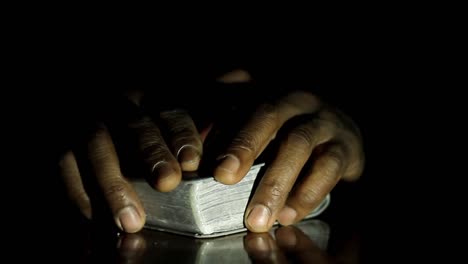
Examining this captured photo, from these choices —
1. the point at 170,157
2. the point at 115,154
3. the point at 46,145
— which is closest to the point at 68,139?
the point at 115,154

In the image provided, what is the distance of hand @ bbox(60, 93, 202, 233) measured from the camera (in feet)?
2.62

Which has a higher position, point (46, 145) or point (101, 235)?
point (101, 235)

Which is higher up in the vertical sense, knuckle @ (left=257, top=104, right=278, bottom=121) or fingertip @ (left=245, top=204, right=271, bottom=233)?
knuckle @ (left=257, top=104, right=278, bottom=121)

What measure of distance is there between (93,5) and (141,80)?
644 mm

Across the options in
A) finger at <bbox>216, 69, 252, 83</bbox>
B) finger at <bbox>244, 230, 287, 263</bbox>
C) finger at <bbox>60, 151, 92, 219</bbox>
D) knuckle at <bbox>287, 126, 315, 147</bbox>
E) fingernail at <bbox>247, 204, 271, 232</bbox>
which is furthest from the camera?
finger at <bbox>216, 69, 252, 83</bbox>

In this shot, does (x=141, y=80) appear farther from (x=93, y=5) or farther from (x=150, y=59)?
(x=93, y=5)

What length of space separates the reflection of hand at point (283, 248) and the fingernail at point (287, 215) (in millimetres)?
16

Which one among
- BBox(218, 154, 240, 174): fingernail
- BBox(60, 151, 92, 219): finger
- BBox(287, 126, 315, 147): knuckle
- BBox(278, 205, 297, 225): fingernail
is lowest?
BBox(60, 151, 92, 219): finger

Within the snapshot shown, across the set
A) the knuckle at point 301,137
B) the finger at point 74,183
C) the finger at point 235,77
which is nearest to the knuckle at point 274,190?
the knuckle at point 301,137

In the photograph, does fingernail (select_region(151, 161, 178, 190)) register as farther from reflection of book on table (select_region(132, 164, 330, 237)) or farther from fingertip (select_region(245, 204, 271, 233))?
fingertip (select_region(245, 204, 271, 233))

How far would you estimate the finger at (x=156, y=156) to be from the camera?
75 cm

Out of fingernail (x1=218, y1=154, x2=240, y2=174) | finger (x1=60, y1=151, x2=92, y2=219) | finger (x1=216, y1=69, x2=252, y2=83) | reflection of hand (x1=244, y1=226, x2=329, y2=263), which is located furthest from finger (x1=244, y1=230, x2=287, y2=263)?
finger (x1=216, y1=69, x2=252, y2=83)

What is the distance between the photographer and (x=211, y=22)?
1881mm

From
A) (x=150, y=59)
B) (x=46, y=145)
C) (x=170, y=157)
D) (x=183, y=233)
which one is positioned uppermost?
(x=170, y=157)
